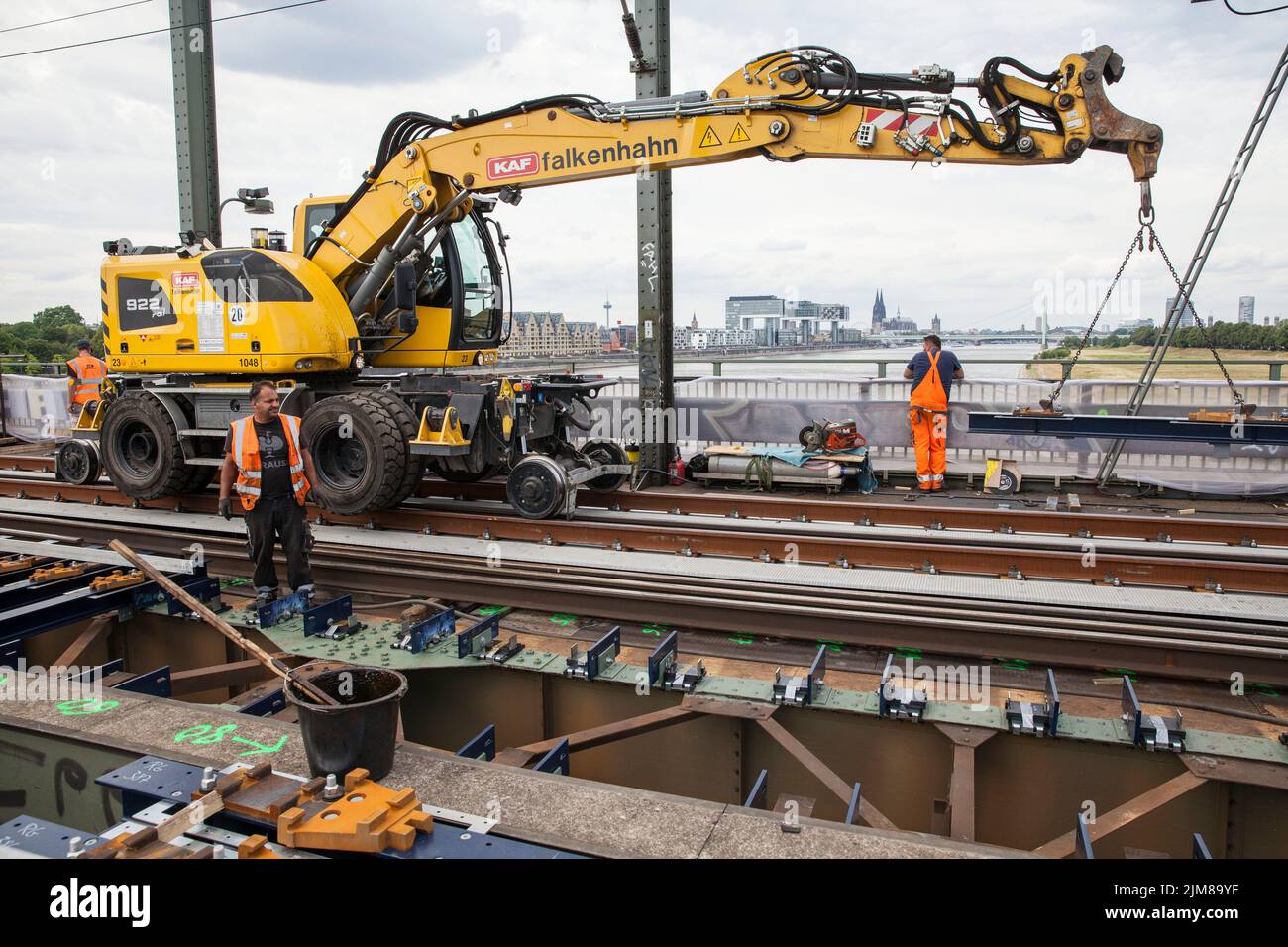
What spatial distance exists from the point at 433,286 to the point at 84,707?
6.31m

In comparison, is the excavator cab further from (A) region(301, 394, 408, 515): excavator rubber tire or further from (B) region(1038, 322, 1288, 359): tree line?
(B) region(1038, 322, 1288, 359): tree line

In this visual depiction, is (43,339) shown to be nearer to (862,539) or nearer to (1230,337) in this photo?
(862,539)

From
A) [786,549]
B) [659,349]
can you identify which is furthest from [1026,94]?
[659,349]

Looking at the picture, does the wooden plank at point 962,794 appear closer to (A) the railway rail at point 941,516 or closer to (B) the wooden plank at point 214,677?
(B) the wooden plank at point 214,677

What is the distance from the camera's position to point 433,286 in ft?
32.3

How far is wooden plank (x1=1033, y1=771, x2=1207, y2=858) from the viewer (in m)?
3.85

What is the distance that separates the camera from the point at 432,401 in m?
9.23

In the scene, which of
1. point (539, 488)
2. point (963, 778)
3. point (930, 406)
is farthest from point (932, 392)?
point (963, 778)

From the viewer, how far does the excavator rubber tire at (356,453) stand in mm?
8742

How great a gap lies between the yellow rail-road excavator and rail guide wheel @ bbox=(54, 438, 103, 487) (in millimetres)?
198

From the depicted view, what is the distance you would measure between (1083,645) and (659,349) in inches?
291

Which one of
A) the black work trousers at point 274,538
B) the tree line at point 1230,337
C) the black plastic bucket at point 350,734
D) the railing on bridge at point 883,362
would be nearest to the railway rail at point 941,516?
the railing on bridge at point 883,362

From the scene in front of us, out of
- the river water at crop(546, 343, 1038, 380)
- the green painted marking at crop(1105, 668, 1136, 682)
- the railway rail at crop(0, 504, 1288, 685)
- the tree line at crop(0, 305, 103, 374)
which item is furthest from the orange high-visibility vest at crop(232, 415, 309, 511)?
the tree line at crop(0, 305, 103, 374)
